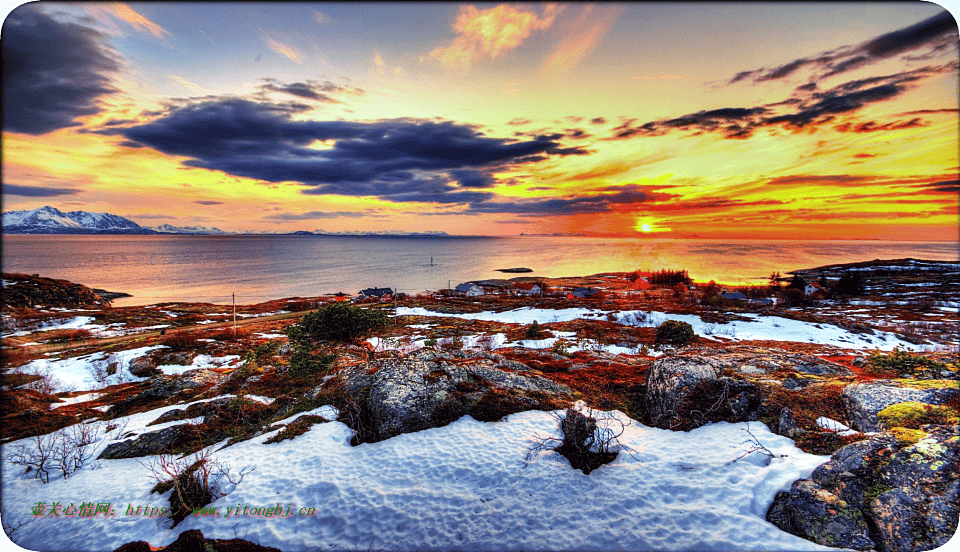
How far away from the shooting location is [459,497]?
7836mm

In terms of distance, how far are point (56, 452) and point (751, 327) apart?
46855 mm

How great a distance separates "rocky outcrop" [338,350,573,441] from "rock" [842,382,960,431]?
7.62 m

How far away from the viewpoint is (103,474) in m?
9.45

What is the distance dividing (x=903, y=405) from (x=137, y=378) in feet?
111

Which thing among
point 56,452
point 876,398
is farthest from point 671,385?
point 56,452

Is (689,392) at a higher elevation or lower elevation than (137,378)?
higher

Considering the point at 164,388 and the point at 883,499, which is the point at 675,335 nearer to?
the point at 883,499

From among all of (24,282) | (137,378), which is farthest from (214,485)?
(24,282)

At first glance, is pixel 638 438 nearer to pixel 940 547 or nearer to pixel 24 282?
pixel 940 547

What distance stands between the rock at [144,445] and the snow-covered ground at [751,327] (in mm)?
33420

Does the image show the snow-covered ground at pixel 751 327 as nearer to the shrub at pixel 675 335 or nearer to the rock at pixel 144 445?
the shrub at pixel 675 335

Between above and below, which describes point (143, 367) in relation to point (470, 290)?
above

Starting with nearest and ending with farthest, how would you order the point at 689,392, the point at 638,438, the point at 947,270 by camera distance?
the point at 638,438 < the point at 689,392 < the point at 947,270

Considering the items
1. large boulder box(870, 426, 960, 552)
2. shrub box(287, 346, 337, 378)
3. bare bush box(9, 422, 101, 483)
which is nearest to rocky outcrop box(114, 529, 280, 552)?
bare bush box(9, 422, 101, 483)
